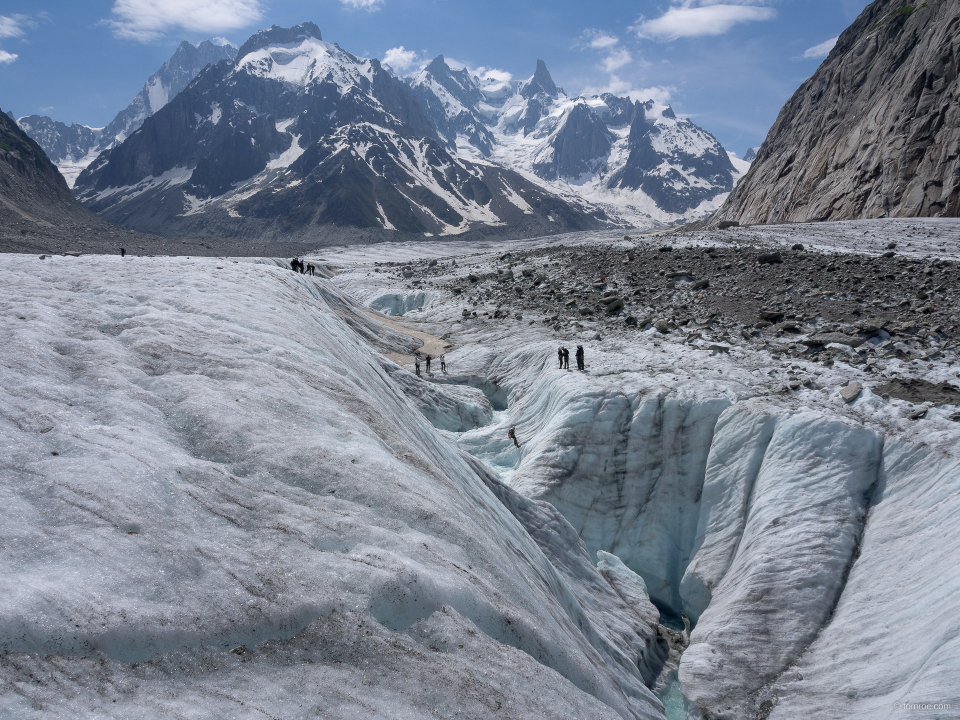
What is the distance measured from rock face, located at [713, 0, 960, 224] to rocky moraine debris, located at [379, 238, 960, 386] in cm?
2965

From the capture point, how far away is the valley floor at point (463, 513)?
5734 mm

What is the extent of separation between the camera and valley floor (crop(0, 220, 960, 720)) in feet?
18.8

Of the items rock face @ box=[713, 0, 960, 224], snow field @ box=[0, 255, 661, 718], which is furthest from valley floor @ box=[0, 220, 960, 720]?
rock face @ box=[713, 0, 960, 224]

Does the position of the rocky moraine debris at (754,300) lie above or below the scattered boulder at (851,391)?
above

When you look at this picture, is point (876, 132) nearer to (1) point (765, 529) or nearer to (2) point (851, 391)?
(2) point (851, 391)

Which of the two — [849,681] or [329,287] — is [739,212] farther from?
[849,681]

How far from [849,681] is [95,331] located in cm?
1718

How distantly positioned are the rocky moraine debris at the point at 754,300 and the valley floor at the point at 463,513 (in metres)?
0.32

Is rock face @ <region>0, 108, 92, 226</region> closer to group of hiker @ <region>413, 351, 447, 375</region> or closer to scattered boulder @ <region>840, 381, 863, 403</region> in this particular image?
group of hiker @ <region>413, 351, 447, 375</region>

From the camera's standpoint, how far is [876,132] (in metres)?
70.4

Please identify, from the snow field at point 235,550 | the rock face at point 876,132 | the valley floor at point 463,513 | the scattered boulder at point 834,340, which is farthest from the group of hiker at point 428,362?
the rock face at point 876,132

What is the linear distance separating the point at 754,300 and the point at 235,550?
32377mm

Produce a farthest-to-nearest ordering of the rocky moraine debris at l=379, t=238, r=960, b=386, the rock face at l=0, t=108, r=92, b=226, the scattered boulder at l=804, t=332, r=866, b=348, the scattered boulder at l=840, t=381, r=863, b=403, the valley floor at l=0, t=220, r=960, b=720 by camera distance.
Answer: the rock face at l=0, t=108, r=92, b=226 → the rocky moraine debris at l=379, t=238, r=960, b=386 → the scattered boulder at l=804, t=332, r=866, b=348 → the scattered boulder at l=840, t=381, r=863, b=403 → the valley floor at l=0, t=220, r=960, b=720

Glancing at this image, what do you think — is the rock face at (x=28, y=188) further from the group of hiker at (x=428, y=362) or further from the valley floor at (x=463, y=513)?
the valley floor at (x=463, y=513)
